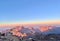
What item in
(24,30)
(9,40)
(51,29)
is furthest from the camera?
(51,29)

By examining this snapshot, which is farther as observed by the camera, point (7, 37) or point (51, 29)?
point (51, 29)

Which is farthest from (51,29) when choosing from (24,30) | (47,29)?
(24,30)

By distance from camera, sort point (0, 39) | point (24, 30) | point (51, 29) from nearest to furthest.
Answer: point (0, 39) < point (24, 30) < point (51, 29)

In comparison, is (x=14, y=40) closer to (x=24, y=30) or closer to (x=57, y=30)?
(x=24, y=30)

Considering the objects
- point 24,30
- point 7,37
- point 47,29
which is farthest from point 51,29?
point 7,37

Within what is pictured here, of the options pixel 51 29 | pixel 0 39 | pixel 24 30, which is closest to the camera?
pixel 0 39

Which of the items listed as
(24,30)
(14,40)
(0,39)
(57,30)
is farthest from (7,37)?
(57,30)

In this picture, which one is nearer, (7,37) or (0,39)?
(0,39)

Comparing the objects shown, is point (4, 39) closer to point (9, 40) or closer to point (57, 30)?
point (9, 40)

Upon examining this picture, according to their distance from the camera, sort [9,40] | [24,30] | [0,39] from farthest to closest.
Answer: [24,30] → [9,40] → [0,39]
